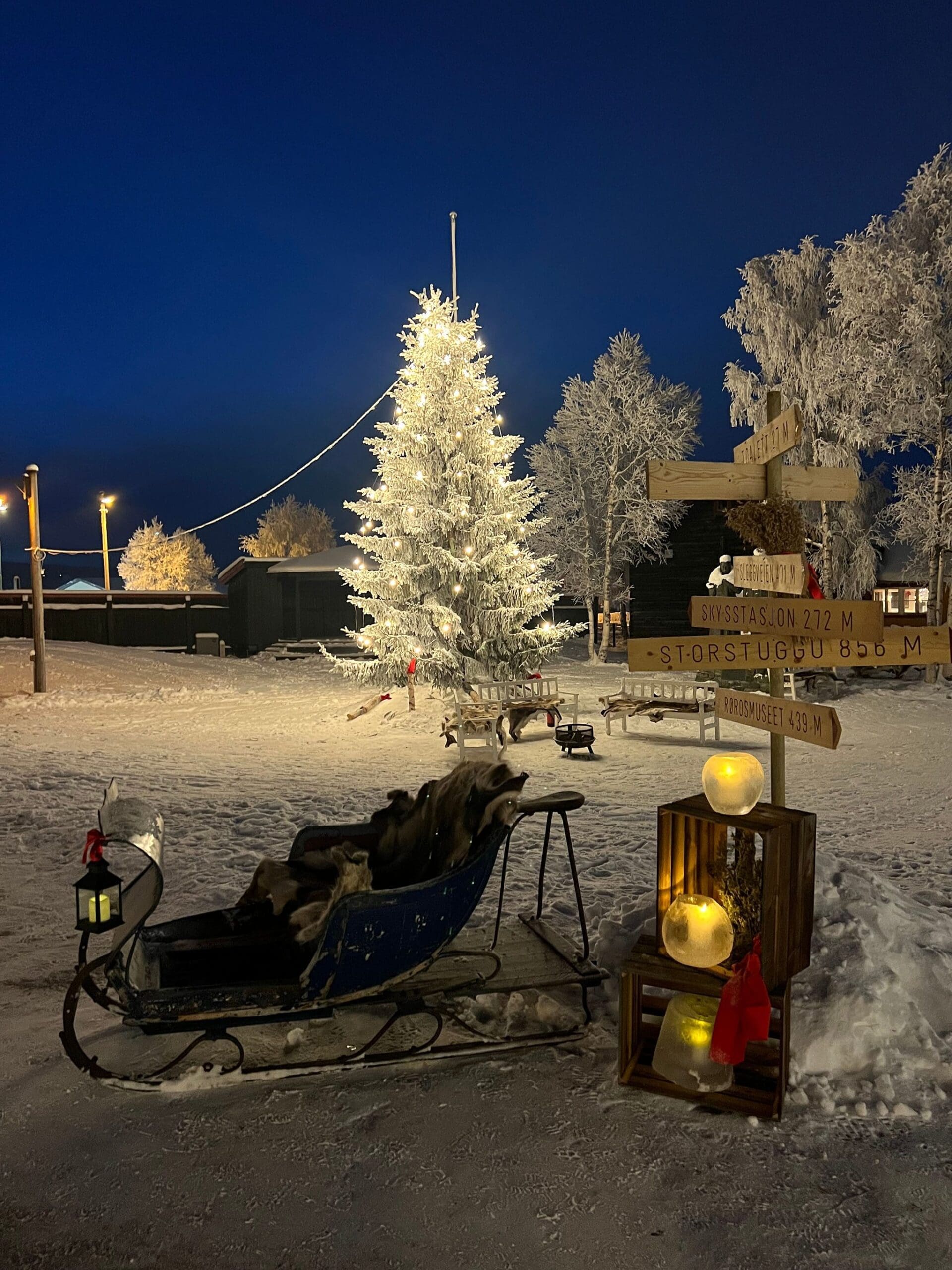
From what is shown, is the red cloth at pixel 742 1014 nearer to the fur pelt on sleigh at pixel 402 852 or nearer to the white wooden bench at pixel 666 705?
the fur pelt on sleigh at pixel 402 852

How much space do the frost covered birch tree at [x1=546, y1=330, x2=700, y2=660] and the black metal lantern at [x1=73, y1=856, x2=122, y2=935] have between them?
23040 millimetres

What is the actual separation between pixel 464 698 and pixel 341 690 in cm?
618

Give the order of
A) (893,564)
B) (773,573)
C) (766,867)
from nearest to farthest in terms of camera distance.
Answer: (766,867) → (773,573) → (893,564)

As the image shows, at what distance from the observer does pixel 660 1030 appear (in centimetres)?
410

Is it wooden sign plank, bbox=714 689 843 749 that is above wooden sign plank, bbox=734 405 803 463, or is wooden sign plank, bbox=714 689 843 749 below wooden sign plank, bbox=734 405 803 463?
below

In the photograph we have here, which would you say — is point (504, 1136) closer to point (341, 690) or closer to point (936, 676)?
point (341, 690)

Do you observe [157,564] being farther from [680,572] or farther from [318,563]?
[680,572]

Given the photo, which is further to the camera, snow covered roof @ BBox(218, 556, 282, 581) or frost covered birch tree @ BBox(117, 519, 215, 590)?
frost covered birch tree @ BBox(117, 519, 215, 590)

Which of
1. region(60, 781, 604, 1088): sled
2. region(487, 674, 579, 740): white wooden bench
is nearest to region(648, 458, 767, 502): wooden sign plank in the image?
region(60, 781, 604, 1088): sled

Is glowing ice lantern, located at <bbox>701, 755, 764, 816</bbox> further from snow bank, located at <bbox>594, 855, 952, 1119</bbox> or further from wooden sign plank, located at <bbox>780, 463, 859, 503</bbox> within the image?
wooden sign plank, located at <bbox>780, 463, 859, 503</bbox>

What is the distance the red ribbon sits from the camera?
3805 millimetres

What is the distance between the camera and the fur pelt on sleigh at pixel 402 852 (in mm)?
4164

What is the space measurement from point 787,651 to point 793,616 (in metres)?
0.21

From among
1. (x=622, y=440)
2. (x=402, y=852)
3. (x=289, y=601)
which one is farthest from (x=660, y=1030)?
(x=289, y=601)
